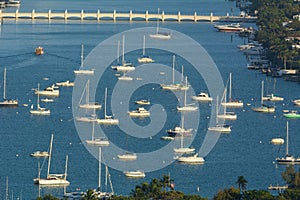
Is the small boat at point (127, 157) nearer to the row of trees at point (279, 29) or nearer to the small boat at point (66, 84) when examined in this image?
the small boat at point (66, 84)

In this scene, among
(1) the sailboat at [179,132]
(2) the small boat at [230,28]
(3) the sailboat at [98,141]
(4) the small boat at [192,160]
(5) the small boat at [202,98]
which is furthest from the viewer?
(2) the small boat at [230,28]

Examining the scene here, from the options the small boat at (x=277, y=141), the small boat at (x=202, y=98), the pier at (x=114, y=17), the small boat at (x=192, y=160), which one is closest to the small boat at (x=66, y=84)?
the small boat at (x=202, y=98)

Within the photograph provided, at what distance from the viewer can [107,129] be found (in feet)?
234

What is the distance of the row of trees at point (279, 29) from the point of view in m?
94.7

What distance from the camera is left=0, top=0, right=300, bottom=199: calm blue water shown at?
61.0m

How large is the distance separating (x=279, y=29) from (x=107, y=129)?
3949 cm

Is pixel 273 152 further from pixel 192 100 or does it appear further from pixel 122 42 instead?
pixel 122 42

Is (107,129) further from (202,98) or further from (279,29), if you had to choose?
(279,29)

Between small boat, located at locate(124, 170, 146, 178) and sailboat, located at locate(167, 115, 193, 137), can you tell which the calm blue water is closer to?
small boat, located at locate(124, 170, 146, 178)

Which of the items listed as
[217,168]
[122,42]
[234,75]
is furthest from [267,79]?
[217,168]

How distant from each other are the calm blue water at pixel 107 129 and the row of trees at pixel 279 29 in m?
1.93

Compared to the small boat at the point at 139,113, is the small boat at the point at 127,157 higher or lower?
lower

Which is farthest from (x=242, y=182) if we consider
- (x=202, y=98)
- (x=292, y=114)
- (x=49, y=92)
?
(x=49, y=92)

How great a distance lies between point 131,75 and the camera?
3546 inches
